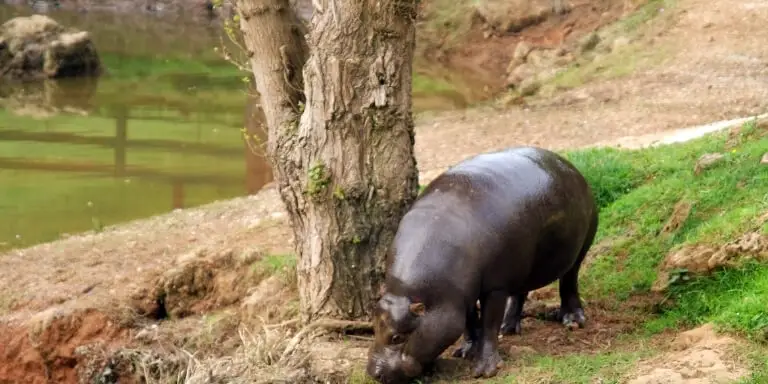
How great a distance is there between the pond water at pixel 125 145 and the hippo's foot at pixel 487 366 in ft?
10.5

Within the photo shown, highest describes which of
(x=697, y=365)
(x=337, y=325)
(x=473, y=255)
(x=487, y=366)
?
(x=473, y=255)

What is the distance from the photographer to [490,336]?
5.07 m

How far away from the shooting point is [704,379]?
4.43 meters

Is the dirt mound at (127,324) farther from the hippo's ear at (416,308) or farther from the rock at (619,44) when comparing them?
the rock at (619,44)

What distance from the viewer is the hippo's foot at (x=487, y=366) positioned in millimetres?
5027

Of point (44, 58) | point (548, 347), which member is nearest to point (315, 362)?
point (548, 347)

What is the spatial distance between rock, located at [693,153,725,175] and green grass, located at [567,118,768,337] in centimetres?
7

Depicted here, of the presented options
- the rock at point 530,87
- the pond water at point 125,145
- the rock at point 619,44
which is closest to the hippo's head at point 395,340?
the pond water at point 125,145

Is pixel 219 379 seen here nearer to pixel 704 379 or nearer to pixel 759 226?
pixel 704 379

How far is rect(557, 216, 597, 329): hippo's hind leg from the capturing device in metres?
5.88

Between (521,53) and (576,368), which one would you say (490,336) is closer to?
(576,368)

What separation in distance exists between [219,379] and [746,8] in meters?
17.0

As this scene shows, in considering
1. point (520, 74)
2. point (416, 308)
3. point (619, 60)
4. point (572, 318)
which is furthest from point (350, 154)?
point (520, 74)

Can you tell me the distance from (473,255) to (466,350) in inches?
28.6
